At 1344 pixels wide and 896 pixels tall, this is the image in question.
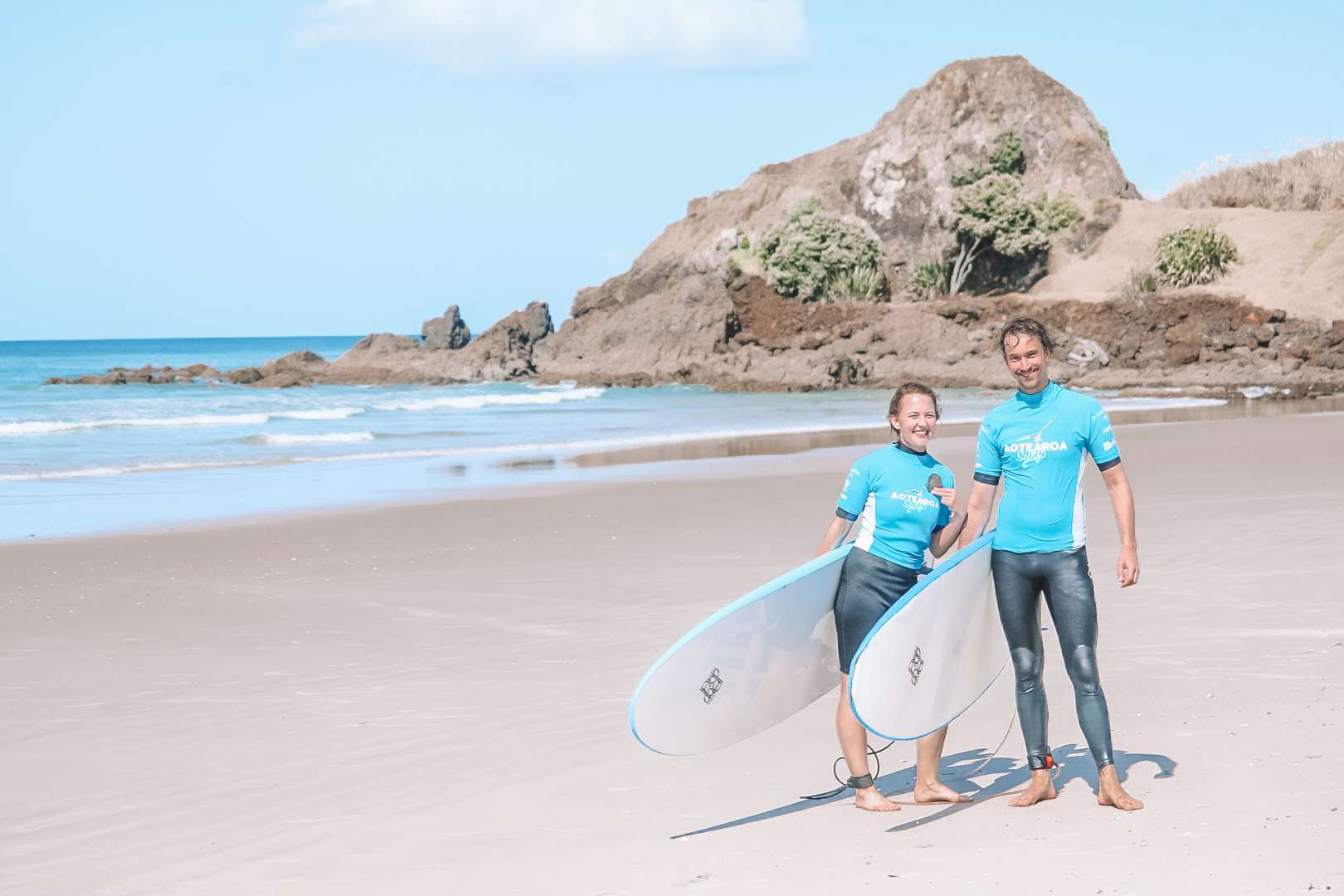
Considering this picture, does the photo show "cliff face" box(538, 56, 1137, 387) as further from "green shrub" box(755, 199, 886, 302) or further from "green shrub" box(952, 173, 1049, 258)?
"green shrub" box(755, 199, 886, 302)

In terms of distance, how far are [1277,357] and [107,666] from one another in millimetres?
Answer: 31631

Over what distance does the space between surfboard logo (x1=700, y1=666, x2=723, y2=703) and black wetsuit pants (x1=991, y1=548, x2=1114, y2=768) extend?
887 millimetres

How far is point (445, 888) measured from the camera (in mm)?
3508

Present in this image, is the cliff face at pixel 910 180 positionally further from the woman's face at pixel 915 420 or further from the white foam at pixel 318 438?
the woman's face at pixel 915 420

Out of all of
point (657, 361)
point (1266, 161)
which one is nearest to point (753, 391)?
point (657, 361)

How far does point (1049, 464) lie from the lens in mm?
4008

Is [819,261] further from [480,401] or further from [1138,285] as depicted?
[480,401]

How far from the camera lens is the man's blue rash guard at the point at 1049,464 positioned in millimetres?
3994

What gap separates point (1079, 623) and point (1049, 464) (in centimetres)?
48

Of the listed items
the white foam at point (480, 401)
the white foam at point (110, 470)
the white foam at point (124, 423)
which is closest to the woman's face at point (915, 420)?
the white foam at point (110, 470)

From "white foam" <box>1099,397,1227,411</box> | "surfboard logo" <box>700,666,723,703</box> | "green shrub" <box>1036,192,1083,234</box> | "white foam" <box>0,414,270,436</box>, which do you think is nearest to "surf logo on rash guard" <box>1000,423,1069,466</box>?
"surfboard logo" <box>700,666,723,703</box>

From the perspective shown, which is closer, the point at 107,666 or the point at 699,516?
the point at 107,666

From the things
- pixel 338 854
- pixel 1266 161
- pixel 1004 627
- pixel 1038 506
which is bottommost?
pixel 338 854

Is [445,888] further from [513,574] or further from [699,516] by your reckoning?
[699,516]
